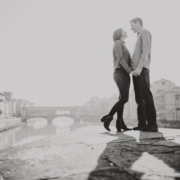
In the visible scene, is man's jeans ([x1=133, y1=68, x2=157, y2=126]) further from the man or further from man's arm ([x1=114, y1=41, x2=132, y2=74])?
man's arm ([x1=114, y1=41, x2=132, y2=74])

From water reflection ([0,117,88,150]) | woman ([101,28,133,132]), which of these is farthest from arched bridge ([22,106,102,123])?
woman ([101,28,133,132])

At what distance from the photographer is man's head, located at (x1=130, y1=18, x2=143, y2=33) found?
10.3 ft

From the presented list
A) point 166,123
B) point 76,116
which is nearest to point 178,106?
point 166,123

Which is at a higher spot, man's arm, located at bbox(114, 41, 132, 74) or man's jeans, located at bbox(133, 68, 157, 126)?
man's arm, located at bbox(114, 41, 132, 74)

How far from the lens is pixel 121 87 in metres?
2.92

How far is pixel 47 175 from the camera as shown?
84 cm

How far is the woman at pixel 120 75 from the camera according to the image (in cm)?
290

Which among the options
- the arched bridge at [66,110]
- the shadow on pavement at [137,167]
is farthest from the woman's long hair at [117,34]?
A: the arched bridge at [66,110]

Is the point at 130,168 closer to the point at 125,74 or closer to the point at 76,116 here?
the point at 125,74

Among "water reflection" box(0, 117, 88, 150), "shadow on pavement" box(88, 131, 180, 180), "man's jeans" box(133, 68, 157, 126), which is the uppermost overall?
"man's jeans" box(133, 68, 157, 126)

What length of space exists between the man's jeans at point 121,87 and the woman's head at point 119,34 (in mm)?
701

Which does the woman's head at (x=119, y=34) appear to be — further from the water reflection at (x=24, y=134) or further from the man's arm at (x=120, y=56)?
the water reflection at (x=24, y=134)

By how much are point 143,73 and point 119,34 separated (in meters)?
0.98

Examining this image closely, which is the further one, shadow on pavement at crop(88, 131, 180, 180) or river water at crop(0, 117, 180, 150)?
river water at crop(0, 117, 180, 150)
